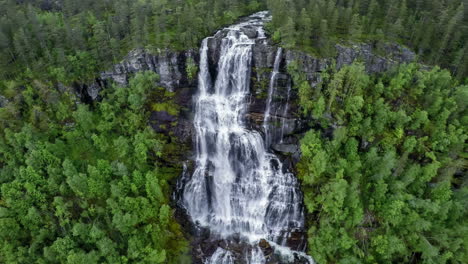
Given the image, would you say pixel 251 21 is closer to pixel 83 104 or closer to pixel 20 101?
pixel 83 104

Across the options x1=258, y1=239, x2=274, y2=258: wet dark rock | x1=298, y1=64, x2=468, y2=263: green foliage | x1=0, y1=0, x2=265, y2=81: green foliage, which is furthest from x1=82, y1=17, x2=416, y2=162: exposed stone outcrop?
x1=258, y1=239, x2=274, y2=258: wet dark rock

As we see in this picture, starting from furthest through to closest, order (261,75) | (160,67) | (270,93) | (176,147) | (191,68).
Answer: (160,67) → (191,68) → (261,75) → (270,93) → (176,147)

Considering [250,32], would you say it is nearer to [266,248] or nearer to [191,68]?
[191,68]

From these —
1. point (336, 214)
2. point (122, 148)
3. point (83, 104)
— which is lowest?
point (336, 214)

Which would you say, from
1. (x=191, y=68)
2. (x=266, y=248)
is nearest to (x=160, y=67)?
(x=191, y=68)

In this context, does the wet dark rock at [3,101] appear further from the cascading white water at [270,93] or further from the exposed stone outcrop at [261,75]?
the cascading white water at [270,93]

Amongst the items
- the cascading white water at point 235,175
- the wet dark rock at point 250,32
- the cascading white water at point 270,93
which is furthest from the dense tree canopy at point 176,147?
the cascading white water at point 235,175

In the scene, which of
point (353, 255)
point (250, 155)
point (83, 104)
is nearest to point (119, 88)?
point (83, 104)
